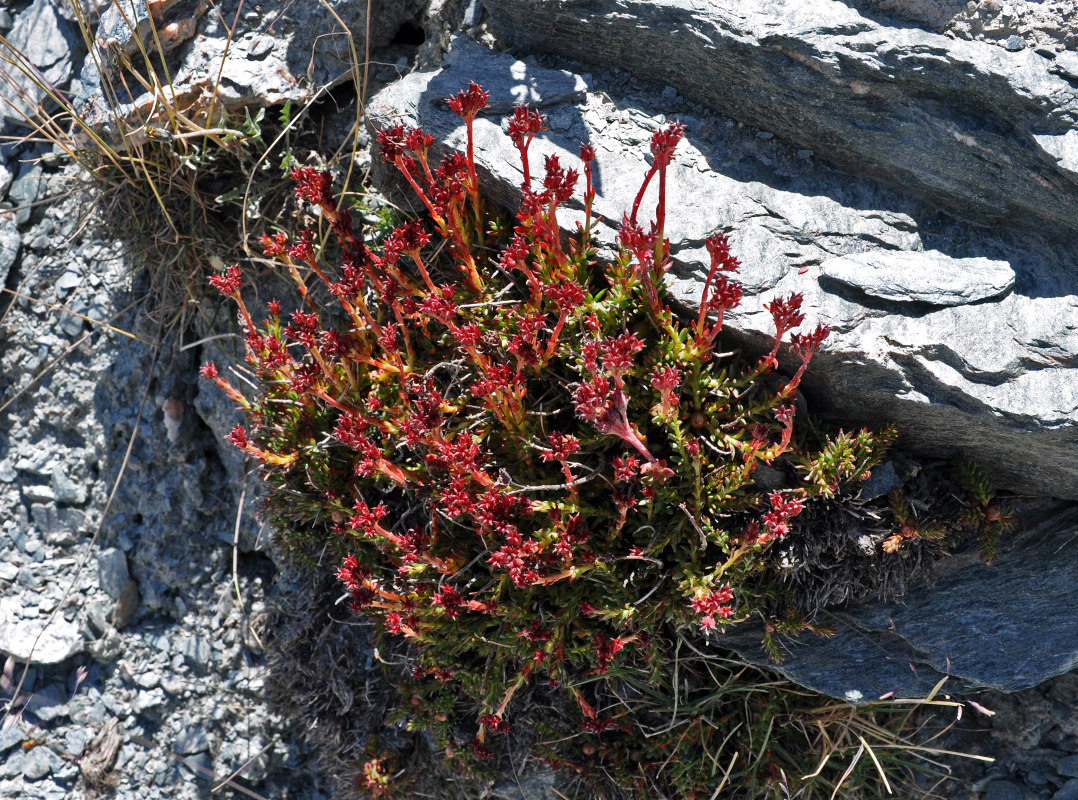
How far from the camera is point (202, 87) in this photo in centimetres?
458

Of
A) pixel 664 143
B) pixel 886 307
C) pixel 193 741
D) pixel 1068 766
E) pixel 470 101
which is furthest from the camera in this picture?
pixel 193 741

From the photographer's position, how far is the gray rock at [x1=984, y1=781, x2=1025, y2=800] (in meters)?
4.24

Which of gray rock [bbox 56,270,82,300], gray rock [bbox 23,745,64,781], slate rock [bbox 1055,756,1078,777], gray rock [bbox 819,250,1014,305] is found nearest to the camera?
gray rock [bbox 819,250,1014,305]

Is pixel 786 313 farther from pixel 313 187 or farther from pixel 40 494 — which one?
pixel 40 494

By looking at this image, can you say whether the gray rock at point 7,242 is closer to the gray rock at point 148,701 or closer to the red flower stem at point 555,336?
the gray rock at point 148,701

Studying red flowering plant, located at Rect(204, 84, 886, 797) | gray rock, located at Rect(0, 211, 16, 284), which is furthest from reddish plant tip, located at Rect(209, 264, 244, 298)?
gray rock, located at Rect(0, 211, 16, 284)

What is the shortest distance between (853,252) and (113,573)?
4712 mm

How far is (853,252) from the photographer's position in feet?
12.0

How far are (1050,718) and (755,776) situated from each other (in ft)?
5.23

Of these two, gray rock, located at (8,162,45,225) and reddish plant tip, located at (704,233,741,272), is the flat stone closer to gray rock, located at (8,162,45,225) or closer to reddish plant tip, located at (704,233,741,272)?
gray rock, located at (8,162,45,225)

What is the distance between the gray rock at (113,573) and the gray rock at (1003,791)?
16.8 feet

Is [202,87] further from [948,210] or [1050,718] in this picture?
[1050,718]

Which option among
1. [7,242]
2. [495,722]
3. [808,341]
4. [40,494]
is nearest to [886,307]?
[808,341]

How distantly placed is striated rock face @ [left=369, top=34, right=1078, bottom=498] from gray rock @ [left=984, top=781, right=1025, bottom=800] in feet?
5.43
